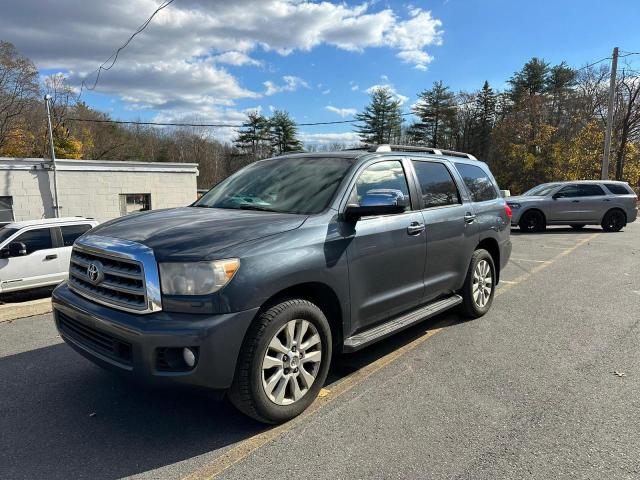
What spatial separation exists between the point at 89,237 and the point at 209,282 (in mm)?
1170

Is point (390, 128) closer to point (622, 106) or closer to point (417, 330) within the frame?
point (622, 106)

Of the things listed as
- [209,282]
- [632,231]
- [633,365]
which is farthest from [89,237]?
[632,231]

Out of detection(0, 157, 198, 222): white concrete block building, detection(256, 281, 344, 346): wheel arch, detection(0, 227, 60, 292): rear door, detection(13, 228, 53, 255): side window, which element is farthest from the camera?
detection(0, 157, 198, 222): white concrete block building

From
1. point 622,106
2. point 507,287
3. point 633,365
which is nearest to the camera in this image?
point 633,365

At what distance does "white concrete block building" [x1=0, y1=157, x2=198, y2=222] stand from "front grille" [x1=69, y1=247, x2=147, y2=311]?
78.0ft

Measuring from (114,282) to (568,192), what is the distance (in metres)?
16.1

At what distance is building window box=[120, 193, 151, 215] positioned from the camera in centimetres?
2678

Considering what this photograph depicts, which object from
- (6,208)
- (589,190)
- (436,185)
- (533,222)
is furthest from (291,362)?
(6,208)

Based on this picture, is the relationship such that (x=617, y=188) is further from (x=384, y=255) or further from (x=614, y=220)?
(x=384, y=255)

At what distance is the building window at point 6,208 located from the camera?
22859 millimetres

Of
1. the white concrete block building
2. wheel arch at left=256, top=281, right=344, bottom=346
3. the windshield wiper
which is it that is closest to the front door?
wheel arch at left=256, top=281, right=344, bottom=346

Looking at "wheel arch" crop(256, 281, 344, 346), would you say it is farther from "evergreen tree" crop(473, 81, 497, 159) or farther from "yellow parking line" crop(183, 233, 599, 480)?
"evergreen tree" crop(473, 81, 497, 159)

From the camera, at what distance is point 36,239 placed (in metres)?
9.87

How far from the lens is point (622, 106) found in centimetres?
3625
